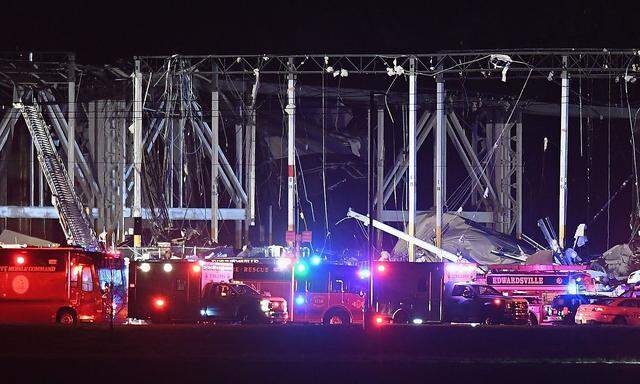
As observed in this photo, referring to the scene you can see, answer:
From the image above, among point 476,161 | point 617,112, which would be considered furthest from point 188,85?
point 617,112

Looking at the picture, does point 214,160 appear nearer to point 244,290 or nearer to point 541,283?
point 244,290

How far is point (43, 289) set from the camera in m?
39.1

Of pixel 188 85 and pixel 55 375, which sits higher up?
pixel 188 85

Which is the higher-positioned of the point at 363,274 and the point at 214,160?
the point at 214,160

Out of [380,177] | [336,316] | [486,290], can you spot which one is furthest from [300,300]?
[380,177]

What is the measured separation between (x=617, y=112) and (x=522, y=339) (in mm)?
35141

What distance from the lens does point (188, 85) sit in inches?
2124

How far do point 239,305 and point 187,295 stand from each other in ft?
7.21

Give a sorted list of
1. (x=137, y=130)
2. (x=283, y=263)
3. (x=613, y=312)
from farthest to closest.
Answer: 1. (x=137, y=130)
2. (x=283, y=263)
3. (x=613, y=312)

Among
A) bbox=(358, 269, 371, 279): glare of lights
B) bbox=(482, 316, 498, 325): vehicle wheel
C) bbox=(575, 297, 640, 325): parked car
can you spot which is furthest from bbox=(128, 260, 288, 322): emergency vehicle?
bbox=(575, 297, 640, 325): parked car

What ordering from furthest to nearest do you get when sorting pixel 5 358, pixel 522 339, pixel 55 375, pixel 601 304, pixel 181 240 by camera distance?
pixel 181 240 < pixel 601 304 < pixel 522 339 < pixel 5 358 < pixel 55 375

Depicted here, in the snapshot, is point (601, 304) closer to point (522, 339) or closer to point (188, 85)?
point (522, 339)

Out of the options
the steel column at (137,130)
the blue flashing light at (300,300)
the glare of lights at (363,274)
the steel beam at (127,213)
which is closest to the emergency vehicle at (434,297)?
the glare of lights at (363,274)

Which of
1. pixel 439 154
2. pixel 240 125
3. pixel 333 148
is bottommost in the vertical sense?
pixel 439 154
